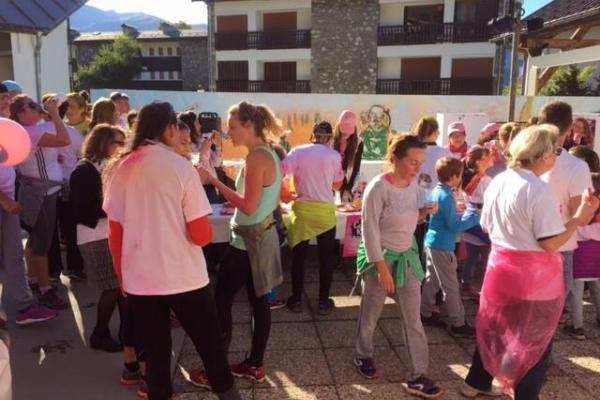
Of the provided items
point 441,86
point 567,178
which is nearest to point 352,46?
point 441,86

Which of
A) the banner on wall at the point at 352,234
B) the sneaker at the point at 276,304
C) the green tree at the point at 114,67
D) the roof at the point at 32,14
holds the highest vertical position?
the green tree at the point at 114,67

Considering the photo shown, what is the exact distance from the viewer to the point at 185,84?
152 feet

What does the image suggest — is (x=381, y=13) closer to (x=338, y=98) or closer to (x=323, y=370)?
(x=338, y=98)

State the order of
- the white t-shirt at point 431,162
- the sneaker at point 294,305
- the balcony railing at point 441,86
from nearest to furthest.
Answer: the sneaker at point 294,305 → the white t-shirt at point 431,162 → the balcony railing at point 441,86

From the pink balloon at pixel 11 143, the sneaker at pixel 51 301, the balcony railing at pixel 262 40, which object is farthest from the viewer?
the balcony railing at pixel 262 40

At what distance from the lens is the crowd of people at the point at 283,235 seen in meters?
2.39

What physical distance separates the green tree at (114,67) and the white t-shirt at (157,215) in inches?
1899

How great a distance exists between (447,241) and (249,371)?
1.71 metres

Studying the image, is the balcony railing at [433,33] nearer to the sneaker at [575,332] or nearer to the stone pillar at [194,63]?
the stone pillar at [194,63]

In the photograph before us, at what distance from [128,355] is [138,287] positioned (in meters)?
1.00

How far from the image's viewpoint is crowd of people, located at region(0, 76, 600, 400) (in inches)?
94.0

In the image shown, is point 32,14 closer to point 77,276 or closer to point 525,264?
point 77,276

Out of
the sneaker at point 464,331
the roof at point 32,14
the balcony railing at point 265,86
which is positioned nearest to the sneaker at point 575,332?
the sneaker at point 464,331

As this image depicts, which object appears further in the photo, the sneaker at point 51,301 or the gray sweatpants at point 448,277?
the sneaker at point 51,301
